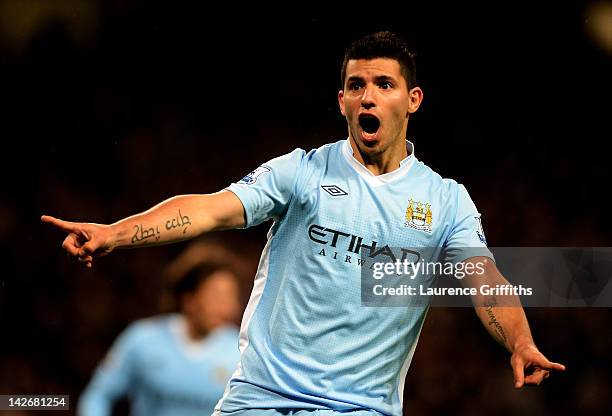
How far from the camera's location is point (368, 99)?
439 cm

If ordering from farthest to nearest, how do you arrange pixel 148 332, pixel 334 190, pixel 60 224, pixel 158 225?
1. pixel 148 332
2. pixel 334 190
3. pixel 158 225
4. pixel 60 224

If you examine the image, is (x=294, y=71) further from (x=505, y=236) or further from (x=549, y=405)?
(x=549, y=405)

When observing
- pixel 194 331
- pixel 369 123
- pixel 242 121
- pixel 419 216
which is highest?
pixel 242 121

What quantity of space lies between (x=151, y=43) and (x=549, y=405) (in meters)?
5.29

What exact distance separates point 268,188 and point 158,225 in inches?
23.3

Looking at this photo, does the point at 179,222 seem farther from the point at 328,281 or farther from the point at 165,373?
the point at 165,373

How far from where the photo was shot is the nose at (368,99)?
14.4ft

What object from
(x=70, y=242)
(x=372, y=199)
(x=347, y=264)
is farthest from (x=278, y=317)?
(x=70, y=242)

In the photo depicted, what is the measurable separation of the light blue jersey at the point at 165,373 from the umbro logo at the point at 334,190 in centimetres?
187

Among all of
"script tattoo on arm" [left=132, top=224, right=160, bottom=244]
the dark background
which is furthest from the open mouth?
the dark background

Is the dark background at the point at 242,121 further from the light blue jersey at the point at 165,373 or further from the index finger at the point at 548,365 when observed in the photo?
the index finger at the point at 548,365

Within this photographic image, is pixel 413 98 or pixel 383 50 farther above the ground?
pixel 383 50

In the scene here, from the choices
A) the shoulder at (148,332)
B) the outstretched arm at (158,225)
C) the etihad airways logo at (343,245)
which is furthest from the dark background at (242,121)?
the outstretched arm at (158,225)

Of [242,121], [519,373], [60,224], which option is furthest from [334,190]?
[242,121]
